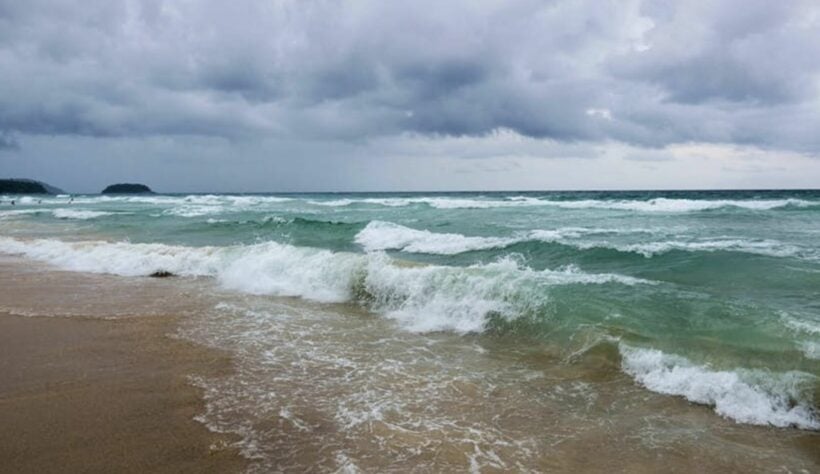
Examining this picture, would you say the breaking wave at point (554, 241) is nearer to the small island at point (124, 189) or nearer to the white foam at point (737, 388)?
the white foam at point (737, 388)

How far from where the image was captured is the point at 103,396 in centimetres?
516

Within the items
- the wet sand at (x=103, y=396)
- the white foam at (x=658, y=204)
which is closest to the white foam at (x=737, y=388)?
the wet sand at (x=103, y=396)

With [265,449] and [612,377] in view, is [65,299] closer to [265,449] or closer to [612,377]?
[265,449]

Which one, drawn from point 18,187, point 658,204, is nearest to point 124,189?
point 18,187

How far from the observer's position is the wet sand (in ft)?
13.1

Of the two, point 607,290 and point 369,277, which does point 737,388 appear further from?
point 369,277

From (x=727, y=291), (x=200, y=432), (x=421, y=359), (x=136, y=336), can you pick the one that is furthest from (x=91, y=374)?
(x=727, y=291)

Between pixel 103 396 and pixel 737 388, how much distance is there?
20.6ft

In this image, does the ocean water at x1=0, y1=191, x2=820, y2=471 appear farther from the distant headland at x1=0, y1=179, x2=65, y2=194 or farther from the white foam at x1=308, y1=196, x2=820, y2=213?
the distant headland at x1=0, y1=179, x2=65, y2=194

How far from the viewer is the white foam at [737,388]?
502cm

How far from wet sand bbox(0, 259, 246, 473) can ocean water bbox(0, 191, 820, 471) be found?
0.31 meters

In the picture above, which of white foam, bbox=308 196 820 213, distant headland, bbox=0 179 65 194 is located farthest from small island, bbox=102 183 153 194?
white foam, bbox=308 196 820 213

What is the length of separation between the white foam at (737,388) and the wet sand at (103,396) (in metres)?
4.39

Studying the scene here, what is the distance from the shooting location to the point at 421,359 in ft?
21.5
